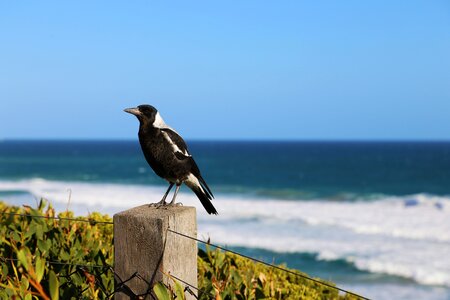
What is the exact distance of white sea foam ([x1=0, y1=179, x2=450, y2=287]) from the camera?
56.3 ft

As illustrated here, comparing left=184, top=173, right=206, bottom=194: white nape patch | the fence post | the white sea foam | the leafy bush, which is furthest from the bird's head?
the white sea foam

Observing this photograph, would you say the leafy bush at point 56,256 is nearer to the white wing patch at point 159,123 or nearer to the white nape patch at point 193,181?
the white nape patch at point 193,181

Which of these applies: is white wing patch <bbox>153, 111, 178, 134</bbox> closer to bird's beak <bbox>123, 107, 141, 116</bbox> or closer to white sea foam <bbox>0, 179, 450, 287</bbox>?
bird's beak <bbox>123, 107, 141, 116</bbox>

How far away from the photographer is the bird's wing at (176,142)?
3842 millimetres

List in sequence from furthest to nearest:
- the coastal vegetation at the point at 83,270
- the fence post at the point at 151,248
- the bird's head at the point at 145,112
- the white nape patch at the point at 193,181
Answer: the white nape patch at the point at 193,181
the bird's head at the point at 145,112
the coastal vegetation at the point at 83,270
the fence post at the point at 151,248

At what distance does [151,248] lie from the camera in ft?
8.41

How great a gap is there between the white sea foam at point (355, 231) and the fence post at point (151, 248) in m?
12.7

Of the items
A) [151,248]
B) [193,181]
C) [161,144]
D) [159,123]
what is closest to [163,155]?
[161,144]

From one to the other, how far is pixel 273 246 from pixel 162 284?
17051mm

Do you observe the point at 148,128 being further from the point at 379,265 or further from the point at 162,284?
the point at 379,265

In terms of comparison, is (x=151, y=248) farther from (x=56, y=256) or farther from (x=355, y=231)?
(x=355, y=231)

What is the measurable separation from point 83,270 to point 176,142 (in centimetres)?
108

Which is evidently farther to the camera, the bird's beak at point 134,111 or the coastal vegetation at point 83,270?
the bird's beak at point 134,111

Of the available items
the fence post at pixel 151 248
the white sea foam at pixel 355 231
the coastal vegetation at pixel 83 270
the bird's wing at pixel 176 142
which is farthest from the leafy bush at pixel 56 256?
the white sea foam at pixel 355 231
